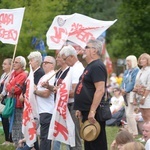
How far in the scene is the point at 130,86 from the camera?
1430 centimetres

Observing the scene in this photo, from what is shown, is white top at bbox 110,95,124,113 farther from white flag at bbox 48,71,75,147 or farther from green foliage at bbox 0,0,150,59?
white flag at bbox 48,71,75,147

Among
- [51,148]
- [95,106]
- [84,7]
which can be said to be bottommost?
[51,148]

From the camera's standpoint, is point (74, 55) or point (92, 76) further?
point (74, 55)

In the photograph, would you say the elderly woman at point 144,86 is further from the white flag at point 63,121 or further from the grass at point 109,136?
the white flag at point 63,121

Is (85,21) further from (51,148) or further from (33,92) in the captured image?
(51,148)

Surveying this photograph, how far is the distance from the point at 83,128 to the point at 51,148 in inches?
62.2

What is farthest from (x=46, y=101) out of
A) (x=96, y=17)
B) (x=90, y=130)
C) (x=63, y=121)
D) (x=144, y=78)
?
(x=96, y=17)

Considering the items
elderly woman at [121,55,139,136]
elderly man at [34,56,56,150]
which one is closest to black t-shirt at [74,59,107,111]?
elderly man at [34,56,56,150]

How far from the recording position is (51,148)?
10.7m

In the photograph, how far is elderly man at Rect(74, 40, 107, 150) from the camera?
912 cm

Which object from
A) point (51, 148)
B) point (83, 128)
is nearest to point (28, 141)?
point (51, 148)

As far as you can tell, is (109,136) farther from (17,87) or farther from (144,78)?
(17,87)

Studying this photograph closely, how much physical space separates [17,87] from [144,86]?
8.97 ft

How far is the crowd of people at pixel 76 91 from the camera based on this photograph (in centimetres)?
916
